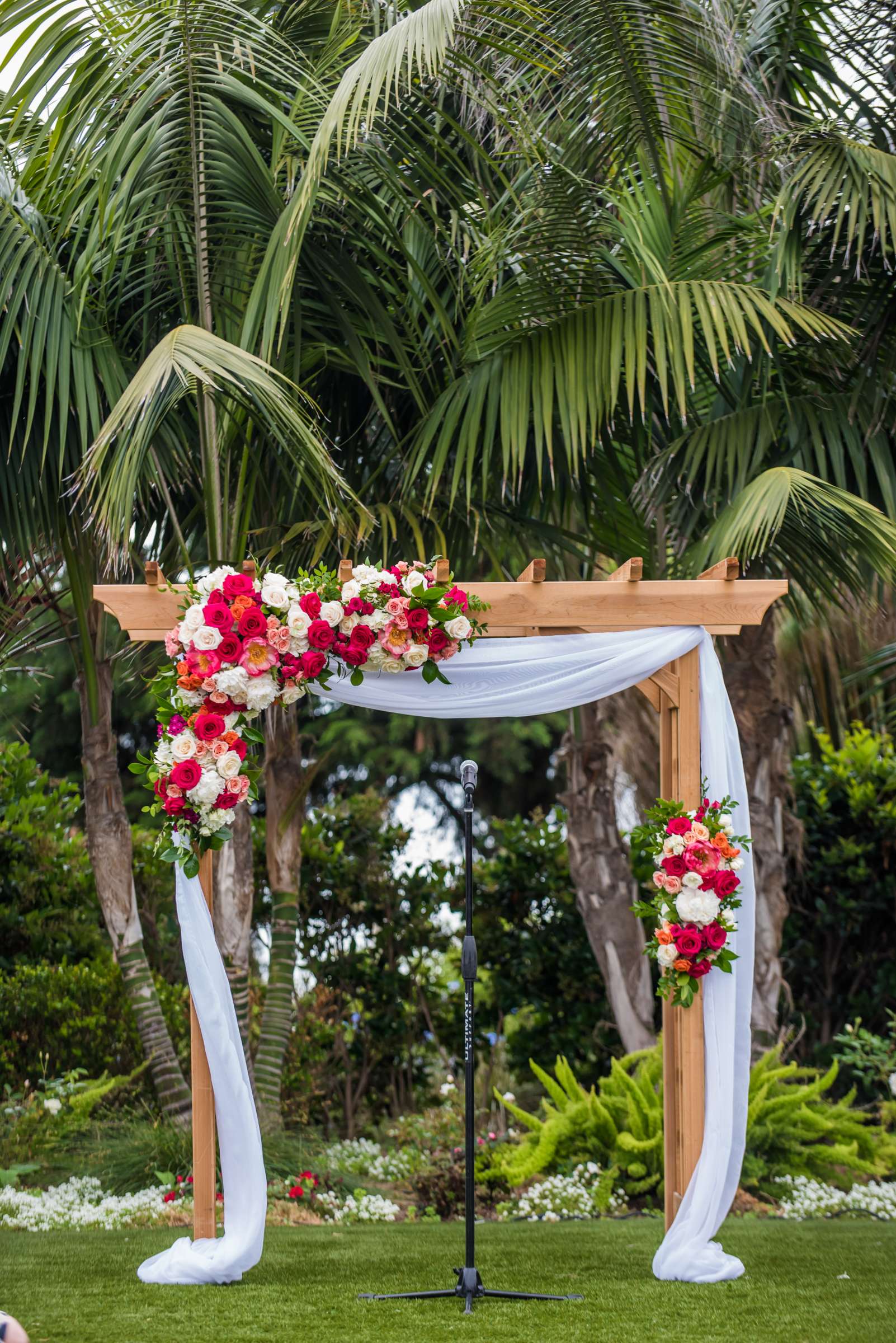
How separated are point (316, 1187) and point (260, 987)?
5.05ft

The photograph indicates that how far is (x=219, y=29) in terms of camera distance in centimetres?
568

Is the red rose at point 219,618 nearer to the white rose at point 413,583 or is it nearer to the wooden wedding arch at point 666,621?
the wooden wedding arch at point 666,621

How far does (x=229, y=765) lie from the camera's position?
4367 mm

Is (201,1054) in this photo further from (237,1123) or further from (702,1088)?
(702,1088)

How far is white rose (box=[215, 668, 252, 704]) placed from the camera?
4352 millimetres

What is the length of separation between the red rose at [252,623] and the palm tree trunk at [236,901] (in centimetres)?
212

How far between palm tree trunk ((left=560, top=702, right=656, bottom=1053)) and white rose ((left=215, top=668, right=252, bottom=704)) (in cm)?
318

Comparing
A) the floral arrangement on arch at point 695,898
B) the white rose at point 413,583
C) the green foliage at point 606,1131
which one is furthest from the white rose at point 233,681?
the green foliage at point 606,1131

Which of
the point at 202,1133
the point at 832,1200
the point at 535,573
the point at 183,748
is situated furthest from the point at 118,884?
the point at 832,1200

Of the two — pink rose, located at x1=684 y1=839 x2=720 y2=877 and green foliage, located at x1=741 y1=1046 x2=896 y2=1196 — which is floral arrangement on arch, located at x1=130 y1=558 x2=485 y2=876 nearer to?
pink rose, located at x1=684 y1=839 x2=720 y2=877

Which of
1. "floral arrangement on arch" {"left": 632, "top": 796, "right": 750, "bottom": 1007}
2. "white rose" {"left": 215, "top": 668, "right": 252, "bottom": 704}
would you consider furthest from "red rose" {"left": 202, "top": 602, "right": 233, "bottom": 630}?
"floral arrangement on arch" {"left": 632, "top": 796, "right": 750, "bottom": 1007}

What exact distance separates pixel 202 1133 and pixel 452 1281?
1.03 m

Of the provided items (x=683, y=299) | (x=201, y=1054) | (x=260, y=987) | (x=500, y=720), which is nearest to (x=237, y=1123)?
(x=201, y=1054)

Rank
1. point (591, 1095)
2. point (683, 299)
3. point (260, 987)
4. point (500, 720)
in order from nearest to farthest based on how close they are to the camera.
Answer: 1. point (683, 299)
2. point (591, 1095)
3. point (260, 987)
4. point (500, 720)
